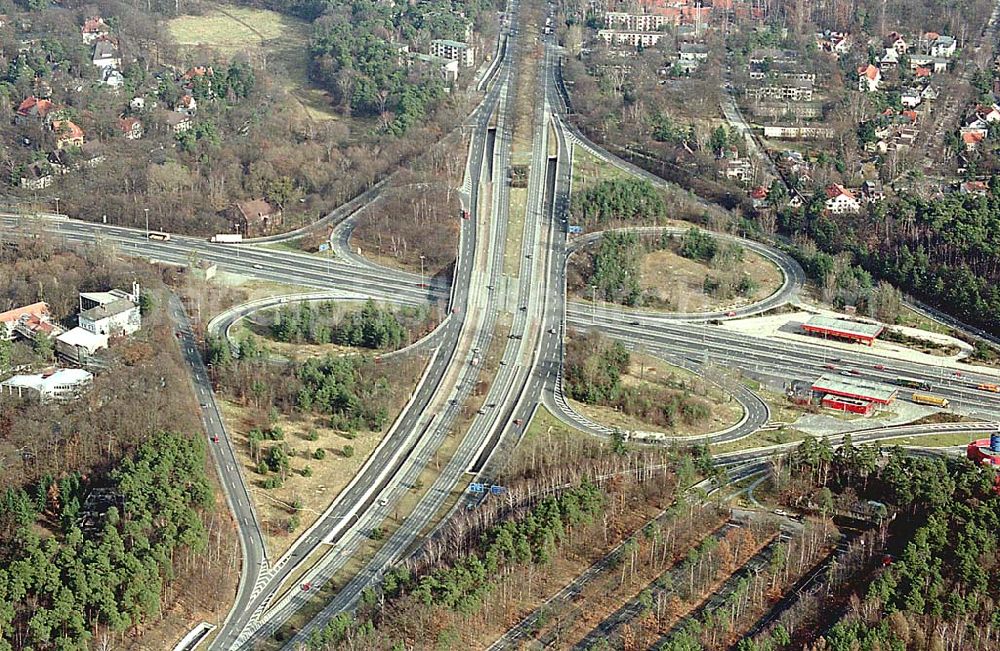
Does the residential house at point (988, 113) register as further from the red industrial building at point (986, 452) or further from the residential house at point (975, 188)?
the red industrial building at point (986, 452)

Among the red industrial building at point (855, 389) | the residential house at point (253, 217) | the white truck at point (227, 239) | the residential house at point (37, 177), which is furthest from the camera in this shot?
the residential house at point (37, 177)

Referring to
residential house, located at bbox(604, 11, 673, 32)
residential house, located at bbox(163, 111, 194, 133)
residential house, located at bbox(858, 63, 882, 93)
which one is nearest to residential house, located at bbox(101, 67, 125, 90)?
residential house, located at bbox(163, 111, 194, 133)

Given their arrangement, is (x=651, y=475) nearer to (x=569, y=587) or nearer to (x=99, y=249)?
(x=569, y=587)

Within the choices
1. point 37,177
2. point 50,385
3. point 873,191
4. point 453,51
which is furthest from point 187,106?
point 873,191

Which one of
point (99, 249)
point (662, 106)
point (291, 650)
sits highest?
point (662, 106)

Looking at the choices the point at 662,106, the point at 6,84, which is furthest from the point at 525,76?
the point at 6,84

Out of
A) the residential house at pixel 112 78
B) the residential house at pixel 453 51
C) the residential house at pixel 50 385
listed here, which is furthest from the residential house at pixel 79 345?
the residential house at pixel 453 51

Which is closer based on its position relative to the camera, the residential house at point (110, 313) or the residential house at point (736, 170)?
the residential house at point (110, 313)
